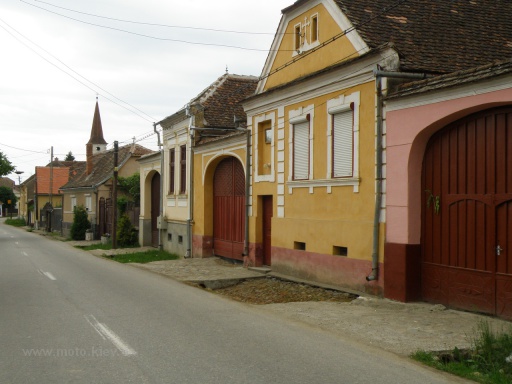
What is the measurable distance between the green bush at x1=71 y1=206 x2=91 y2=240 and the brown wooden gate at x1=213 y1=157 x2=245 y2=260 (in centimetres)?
2140

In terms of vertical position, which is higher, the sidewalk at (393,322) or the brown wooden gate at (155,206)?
the brown wooden gate at (155,206)

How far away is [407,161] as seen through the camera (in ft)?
38.6

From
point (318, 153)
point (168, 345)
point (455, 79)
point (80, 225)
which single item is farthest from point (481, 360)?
point (80, 225)

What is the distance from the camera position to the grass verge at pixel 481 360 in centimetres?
679

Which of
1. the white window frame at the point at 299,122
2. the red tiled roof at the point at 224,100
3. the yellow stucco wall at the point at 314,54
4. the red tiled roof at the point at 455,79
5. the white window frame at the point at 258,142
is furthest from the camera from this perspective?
the red tiled roof at the point at 224,100

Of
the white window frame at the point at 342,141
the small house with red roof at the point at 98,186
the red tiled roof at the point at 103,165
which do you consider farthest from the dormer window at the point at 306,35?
the red tiled roof at the point at 103,165

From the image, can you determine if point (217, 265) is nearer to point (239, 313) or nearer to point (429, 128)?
point (239, 313)

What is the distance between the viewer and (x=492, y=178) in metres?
10.2

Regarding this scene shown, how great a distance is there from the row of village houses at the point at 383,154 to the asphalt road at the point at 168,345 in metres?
3.00

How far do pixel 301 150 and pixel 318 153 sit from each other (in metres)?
1.03

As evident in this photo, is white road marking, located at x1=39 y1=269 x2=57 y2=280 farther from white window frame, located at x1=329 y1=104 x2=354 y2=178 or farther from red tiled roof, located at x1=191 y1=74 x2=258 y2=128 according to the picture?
red tiled roof, located at x1=191 y1=74 x2=258 y2=128

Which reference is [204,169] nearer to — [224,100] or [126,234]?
[224,100]

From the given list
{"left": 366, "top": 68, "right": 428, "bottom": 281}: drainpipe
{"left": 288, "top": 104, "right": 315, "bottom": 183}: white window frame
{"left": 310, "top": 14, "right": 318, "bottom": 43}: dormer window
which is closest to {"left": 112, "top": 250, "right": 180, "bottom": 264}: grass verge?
{"left": 288, "top": 104, "right": 315, "bottom": 183}: white window frame

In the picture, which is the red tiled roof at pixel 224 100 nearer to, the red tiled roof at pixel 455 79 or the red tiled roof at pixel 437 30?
the red tiled roof at pixel 437 30
